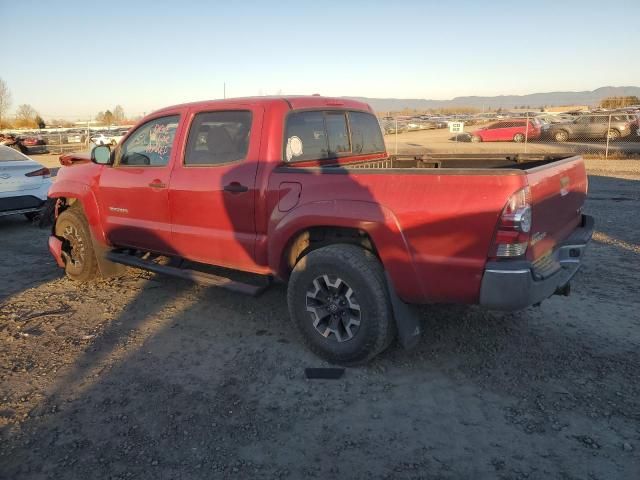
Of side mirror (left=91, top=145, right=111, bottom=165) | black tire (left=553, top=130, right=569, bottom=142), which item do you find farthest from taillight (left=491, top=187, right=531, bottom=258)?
black tire (left=553, top=130, right=569, bottom=142)

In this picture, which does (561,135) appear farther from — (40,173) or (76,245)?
(76,245)

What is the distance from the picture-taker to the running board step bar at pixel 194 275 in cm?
435

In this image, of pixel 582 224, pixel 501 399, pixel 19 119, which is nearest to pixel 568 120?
pixel 582 224

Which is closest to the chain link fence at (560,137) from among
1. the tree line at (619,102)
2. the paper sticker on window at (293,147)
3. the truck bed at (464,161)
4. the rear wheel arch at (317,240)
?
the truck bed at (464,161)

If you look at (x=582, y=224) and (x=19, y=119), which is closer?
(x=582, y=224)

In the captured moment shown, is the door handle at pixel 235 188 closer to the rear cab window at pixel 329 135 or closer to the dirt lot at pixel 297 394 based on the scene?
the rear cab window at pixel 329 135

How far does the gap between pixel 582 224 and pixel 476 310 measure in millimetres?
1166

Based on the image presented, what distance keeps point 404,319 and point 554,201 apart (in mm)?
1308

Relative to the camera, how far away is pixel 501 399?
3.34m

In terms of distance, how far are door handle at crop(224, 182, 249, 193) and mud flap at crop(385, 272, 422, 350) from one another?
4.49 ft

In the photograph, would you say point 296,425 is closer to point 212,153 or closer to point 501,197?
point 501,197

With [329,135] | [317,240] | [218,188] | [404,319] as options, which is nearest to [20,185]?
[218,188]

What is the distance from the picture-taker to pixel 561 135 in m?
25.0

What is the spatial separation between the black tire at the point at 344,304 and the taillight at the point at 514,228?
864 mm
